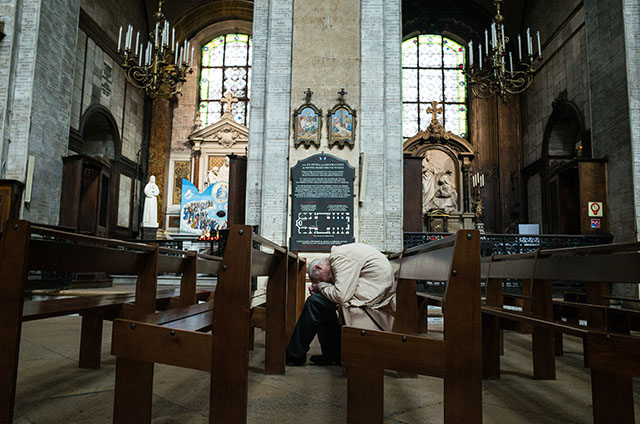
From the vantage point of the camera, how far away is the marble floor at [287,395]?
6.98 feet

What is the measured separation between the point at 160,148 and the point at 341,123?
414 inches

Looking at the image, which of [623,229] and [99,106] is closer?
[623,229]

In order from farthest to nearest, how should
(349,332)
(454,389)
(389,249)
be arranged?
(389,249) → (349,332) → (454,389)

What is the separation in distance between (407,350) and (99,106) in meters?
13.9

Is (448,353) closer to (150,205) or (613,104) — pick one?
(613,104)

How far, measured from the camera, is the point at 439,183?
15531 millimetres

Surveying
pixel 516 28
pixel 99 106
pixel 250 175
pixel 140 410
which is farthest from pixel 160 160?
pixel 140 410

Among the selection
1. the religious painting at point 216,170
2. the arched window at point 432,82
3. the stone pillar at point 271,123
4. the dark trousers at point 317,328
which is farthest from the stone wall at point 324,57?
the arched window at point 432,82

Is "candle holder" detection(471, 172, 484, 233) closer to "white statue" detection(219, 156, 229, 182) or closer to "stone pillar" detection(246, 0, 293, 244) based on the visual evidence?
"white statue" detection(219, 156, 229, 182)

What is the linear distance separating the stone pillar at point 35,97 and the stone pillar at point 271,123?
181 inches

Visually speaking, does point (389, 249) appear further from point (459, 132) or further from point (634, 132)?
point (459, 132)

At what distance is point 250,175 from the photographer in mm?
8633

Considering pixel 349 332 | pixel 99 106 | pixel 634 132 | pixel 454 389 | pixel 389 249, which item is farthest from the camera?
pixel 99 106

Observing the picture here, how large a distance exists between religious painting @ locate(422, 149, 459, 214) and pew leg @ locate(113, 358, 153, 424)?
45.3 feet
